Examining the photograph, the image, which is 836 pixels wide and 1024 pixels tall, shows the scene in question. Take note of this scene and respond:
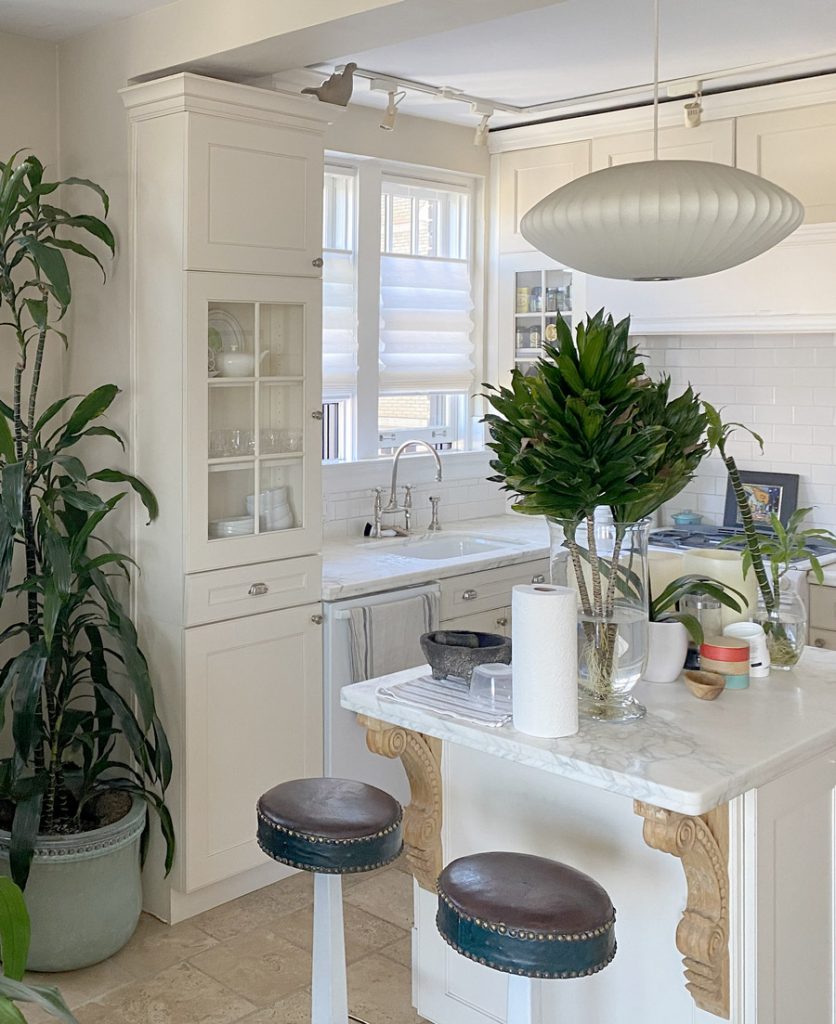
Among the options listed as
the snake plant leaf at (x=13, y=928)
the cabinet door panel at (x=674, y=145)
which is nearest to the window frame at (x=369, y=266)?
the cabinet door panel at (x=674, y=145)

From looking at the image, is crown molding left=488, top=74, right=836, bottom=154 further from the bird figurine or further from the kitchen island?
the kitchen island

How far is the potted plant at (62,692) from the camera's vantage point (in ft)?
10.5

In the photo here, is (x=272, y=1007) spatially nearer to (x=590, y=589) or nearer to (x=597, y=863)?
(x=597, y=863)

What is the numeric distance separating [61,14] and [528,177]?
7.69 feet

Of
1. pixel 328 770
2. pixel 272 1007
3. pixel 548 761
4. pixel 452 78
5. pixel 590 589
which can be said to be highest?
pixel 452 78

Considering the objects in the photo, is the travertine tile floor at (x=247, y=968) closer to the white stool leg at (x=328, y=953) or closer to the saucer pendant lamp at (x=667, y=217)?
the white stool leg at (x=328, y=953)

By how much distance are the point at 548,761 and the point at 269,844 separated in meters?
0.58

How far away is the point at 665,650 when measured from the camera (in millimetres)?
2570

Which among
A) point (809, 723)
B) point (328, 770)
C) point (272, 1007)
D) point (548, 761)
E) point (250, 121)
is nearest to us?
point (548, 761)

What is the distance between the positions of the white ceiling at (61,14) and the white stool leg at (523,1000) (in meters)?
2.77

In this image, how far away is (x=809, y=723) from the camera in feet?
7.66

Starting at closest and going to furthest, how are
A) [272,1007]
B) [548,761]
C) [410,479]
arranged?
[548,761] → [272,1007] → [410,479]

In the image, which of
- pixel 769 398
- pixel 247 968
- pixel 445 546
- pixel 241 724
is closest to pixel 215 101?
pixel 241 724

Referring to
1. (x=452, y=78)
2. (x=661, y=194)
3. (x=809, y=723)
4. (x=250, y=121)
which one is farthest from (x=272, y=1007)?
(x=452, y=78)
